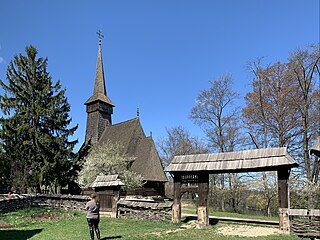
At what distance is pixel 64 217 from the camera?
57.5 ft

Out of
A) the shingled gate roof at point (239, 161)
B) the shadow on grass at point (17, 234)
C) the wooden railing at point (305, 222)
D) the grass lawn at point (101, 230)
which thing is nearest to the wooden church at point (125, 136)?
the grass lawn at point (101, 230)

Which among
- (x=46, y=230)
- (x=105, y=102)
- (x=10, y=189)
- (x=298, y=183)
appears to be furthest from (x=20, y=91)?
(x=298, y=183)

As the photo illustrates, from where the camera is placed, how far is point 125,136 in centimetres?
3366

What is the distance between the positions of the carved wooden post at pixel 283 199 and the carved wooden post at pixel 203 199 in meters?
3.25

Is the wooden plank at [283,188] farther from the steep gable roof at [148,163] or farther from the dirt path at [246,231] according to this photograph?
the steep gable roof at [148,163]

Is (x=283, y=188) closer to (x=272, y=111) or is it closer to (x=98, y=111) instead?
(x=272, y=111)

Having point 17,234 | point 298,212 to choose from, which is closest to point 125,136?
point 17,234

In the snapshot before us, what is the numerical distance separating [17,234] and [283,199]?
1126 centimetres

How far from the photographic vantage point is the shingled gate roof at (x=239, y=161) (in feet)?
41.8

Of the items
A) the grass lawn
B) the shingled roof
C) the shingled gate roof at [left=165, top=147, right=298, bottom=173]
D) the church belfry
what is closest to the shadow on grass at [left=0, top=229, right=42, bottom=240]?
the grass lawn

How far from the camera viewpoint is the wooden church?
29566 mm

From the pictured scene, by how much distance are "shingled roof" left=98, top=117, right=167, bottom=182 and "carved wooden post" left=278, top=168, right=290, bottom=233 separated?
17.1m

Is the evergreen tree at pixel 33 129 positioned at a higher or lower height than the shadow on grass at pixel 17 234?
higher

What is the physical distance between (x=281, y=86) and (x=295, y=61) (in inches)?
107
